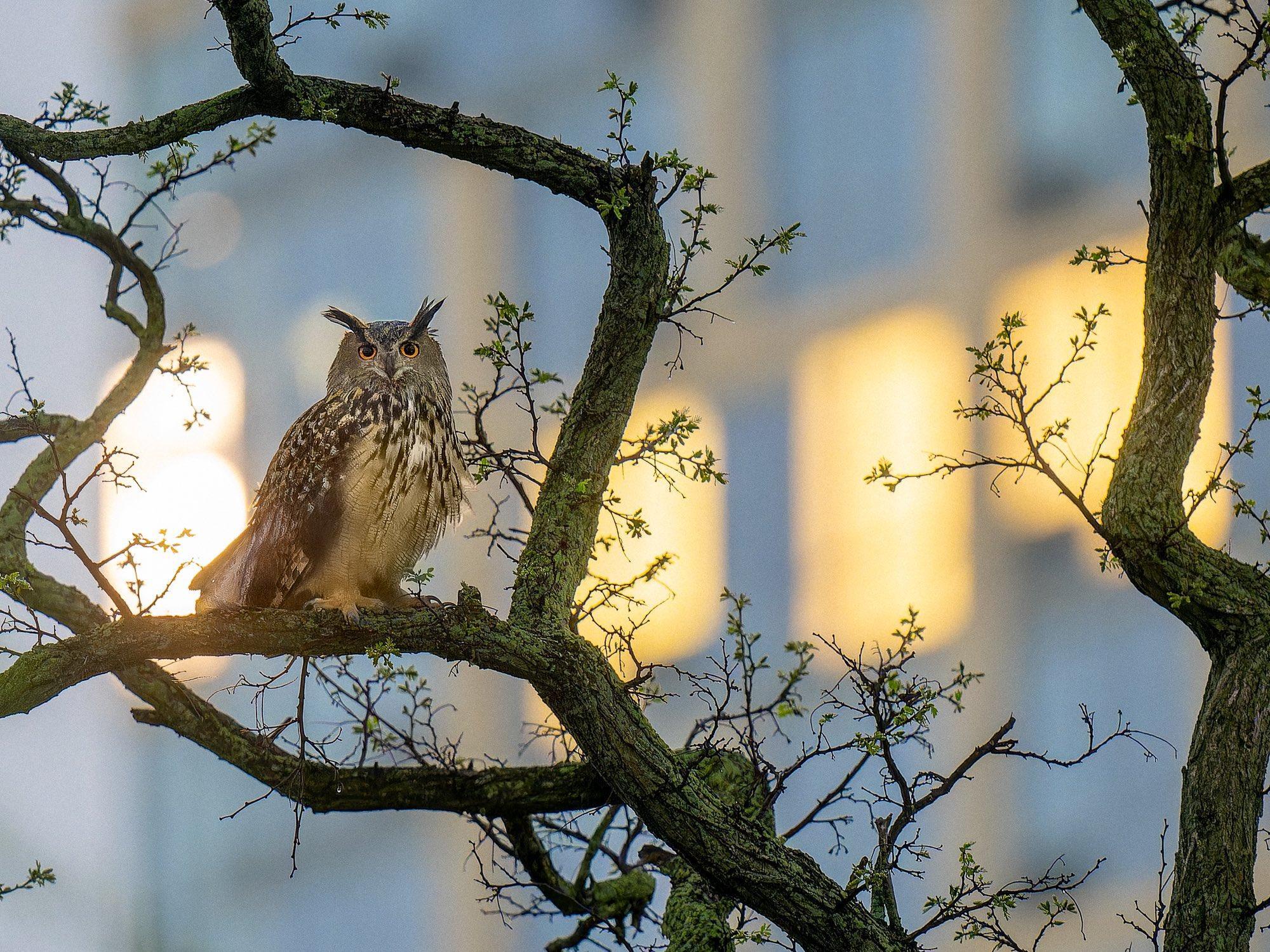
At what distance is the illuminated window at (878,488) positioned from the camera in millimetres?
6223

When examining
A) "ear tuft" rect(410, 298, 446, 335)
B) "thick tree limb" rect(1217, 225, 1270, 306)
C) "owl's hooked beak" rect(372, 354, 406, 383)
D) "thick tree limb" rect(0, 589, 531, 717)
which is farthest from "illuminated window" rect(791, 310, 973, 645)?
"thick tree limb" rect(0, 589, 531, 717)

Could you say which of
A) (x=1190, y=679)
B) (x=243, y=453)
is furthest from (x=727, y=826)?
(x=243, y=453)

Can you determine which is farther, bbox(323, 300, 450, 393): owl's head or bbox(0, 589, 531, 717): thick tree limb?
bbox(323, 300, 450, 393): owl's head

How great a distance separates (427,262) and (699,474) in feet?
22.4

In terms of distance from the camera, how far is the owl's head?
3.14 meters

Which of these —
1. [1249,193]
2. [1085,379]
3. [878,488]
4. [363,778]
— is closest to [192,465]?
[878,488]

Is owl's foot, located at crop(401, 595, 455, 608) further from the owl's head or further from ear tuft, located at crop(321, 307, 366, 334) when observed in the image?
ear tuft, located at crop(321, 307, 366, 334)

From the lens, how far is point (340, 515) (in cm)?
→ 293

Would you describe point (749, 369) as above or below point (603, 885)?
above

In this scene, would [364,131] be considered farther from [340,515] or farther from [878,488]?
[878,488]

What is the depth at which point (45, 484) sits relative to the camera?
272cm

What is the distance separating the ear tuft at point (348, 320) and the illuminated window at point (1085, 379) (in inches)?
99.7

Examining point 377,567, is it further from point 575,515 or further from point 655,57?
point 655,57

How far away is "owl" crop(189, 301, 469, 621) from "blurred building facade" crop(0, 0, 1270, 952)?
71 centimetres
